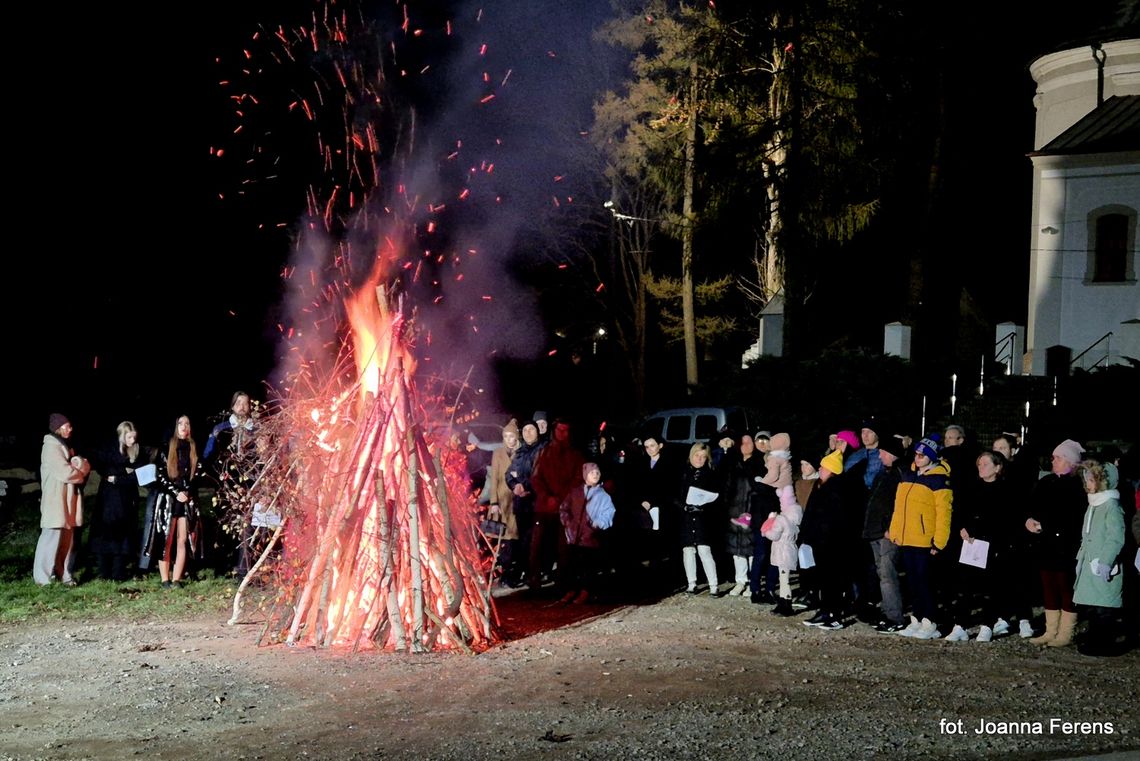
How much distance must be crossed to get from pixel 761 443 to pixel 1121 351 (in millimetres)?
18271

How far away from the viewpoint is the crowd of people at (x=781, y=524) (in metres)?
10.6

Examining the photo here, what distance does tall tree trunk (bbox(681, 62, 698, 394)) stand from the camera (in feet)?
98.0

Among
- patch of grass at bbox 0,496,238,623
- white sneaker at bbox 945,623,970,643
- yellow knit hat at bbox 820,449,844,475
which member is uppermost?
yellow knit hat at bbox 820,449,844,475

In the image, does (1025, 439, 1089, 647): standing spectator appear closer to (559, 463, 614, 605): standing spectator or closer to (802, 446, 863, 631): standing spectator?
(802, 446, 863, 631): standing spectator

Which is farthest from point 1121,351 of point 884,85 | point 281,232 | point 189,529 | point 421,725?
point 421,725

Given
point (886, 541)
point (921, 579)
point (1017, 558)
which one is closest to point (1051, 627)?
point (1017, 558)

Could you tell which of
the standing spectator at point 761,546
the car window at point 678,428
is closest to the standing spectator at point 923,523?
the standing spectator at point 761,546

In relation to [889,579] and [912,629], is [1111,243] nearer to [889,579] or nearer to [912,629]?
[889,579]

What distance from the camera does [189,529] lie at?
1343 cm

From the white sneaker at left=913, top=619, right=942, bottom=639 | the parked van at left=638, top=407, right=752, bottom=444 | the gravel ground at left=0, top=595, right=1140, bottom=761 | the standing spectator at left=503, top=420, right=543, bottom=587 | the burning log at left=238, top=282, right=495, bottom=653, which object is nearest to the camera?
the gravel ground at left=0, top=595, right=1140, bottom=761

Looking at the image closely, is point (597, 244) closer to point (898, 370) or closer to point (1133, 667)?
point (898, 370)

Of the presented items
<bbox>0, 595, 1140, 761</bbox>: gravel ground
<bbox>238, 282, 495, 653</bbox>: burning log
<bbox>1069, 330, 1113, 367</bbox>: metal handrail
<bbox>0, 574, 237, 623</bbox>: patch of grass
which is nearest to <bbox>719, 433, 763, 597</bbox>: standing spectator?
<bbox>0, 595, 1140, 761</bbox>: gravel ground

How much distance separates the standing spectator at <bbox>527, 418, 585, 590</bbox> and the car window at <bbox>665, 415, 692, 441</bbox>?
10.0 meters

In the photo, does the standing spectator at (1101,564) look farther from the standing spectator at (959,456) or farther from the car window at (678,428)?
the car window at (678,428)
